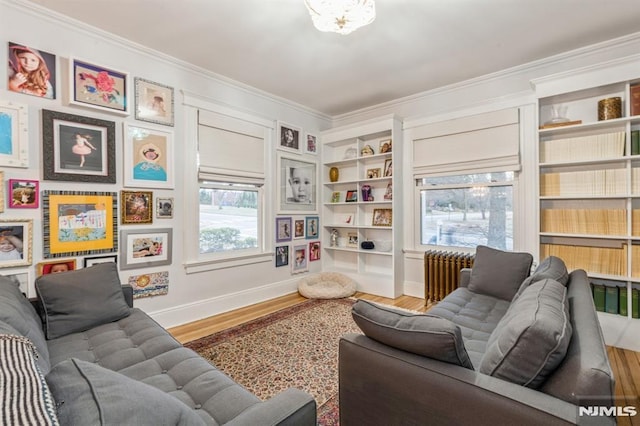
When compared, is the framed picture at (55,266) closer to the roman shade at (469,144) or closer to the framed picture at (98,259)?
the framed picture at (98,259)

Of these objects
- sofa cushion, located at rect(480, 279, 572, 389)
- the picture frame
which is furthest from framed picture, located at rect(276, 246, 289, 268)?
sofa cushion, located at rect(480, 279, 572, 389)

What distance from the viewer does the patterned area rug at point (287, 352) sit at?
203 centimetres

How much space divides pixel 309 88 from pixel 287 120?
2.08 feet

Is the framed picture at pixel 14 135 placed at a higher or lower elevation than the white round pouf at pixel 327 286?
higher

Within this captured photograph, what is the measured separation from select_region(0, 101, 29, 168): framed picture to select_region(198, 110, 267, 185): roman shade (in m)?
1.41

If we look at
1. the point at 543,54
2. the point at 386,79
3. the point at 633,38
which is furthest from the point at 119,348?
the point at 633,38

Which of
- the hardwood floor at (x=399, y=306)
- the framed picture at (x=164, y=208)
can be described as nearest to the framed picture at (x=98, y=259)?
the framed picture at (x=164, y=208)

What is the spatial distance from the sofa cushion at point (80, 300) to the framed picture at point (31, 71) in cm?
155

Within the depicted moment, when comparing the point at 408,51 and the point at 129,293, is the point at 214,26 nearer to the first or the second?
the point at 408,51

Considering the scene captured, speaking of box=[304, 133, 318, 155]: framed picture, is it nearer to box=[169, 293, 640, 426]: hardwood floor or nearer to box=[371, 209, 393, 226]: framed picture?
box=[371, 209, 393, 226]: framed picture

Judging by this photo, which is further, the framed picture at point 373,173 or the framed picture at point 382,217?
the framed picture at point 373,173

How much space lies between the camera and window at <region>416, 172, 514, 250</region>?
139 inches

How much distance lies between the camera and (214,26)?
2580 millimetres

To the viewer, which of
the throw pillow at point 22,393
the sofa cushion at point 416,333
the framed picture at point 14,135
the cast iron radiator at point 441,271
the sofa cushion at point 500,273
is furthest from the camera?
the cast iron radiator at point 441,271
